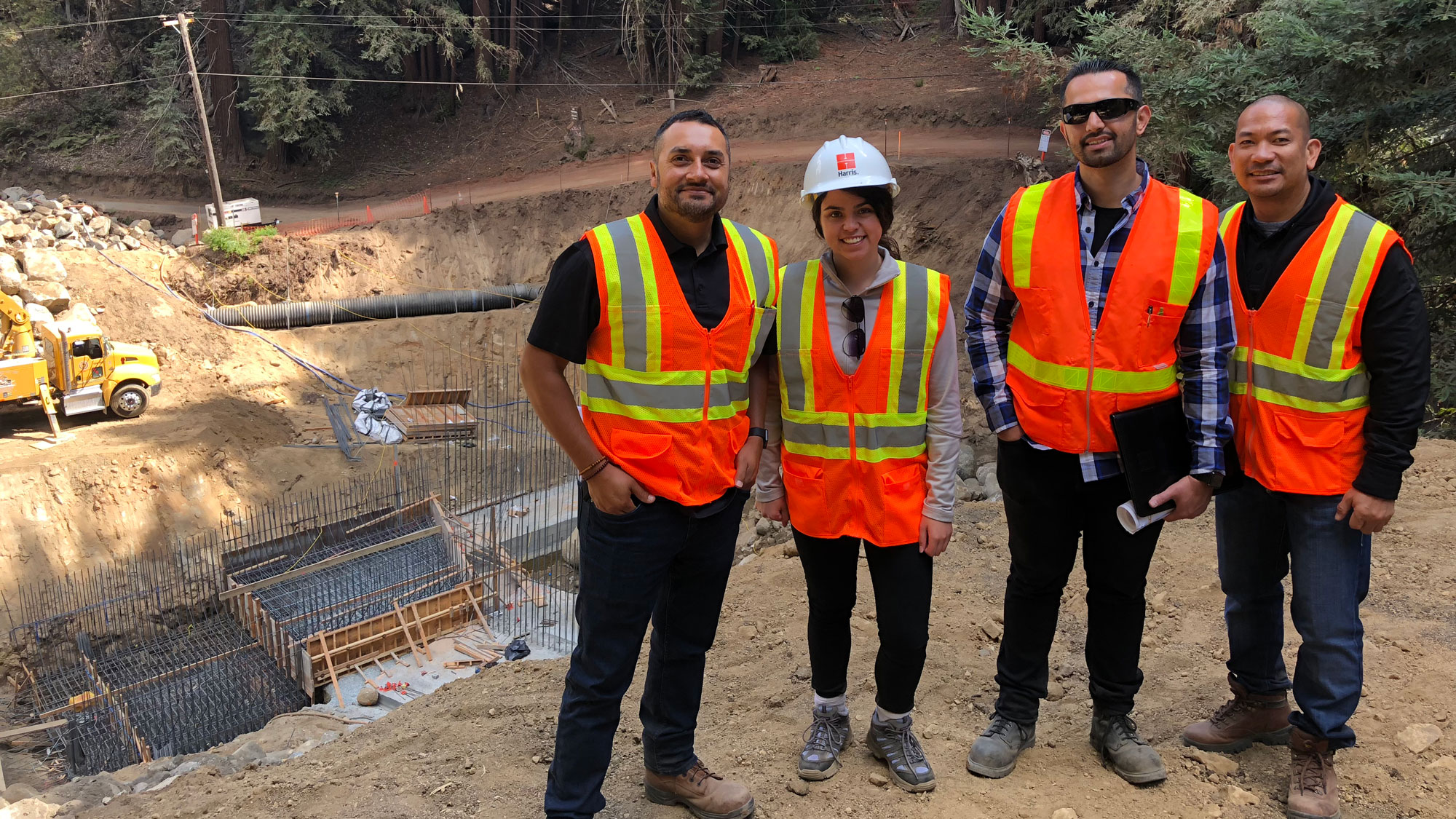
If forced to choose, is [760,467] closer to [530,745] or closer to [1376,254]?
[530,745]

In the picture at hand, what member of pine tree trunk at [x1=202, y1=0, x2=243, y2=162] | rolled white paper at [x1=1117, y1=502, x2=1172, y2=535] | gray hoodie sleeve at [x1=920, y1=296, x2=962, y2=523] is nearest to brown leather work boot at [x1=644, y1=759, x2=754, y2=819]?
gray hoodie sleeve at [x1=920, y1=296, x2=962, y2=523]

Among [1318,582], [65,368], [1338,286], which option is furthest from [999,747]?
[65,368]

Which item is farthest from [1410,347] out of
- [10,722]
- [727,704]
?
[10,722]

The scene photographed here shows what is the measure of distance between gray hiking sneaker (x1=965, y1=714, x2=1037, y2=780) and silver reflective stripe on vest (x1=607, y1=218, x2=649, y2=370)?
181 centimetres

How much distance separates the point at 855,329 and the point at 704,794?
157 cm

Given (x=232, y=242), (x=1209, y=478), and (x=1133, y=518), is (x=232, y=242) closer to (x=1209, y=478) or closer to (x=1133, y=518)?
(x=1133, y=518)

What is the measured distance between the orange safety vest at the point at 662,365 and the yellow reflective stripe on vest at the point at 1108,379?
3.06 feet

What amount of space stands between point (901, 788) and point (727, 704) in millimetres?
1317

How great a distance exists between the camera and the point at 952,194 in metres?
14.8

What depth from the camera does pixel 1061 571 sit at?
3068 mm

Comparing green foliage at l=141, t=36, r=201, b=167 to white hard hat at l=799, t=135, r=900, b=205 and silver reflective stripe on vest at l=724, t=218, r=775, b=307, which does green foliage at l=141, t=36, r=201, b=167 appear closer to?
silver reflective stripe on vest at l=724, t=218, r=775, b=307

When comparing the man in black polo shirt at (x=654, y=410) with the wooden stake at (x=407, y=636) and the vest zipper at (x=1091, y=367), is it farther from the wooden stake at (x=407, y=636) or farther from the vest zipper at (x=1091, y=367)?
the wooden stake at (x=407, y=636)

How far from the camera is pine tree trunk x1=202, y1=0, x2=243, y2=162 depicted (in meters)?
23.7

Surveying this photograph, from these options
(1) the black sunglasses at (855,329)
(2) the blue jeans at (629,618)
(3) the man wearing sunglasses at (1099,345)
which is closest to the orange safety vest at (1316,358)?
(3) the man wearing sunglasses at (1099,345)
